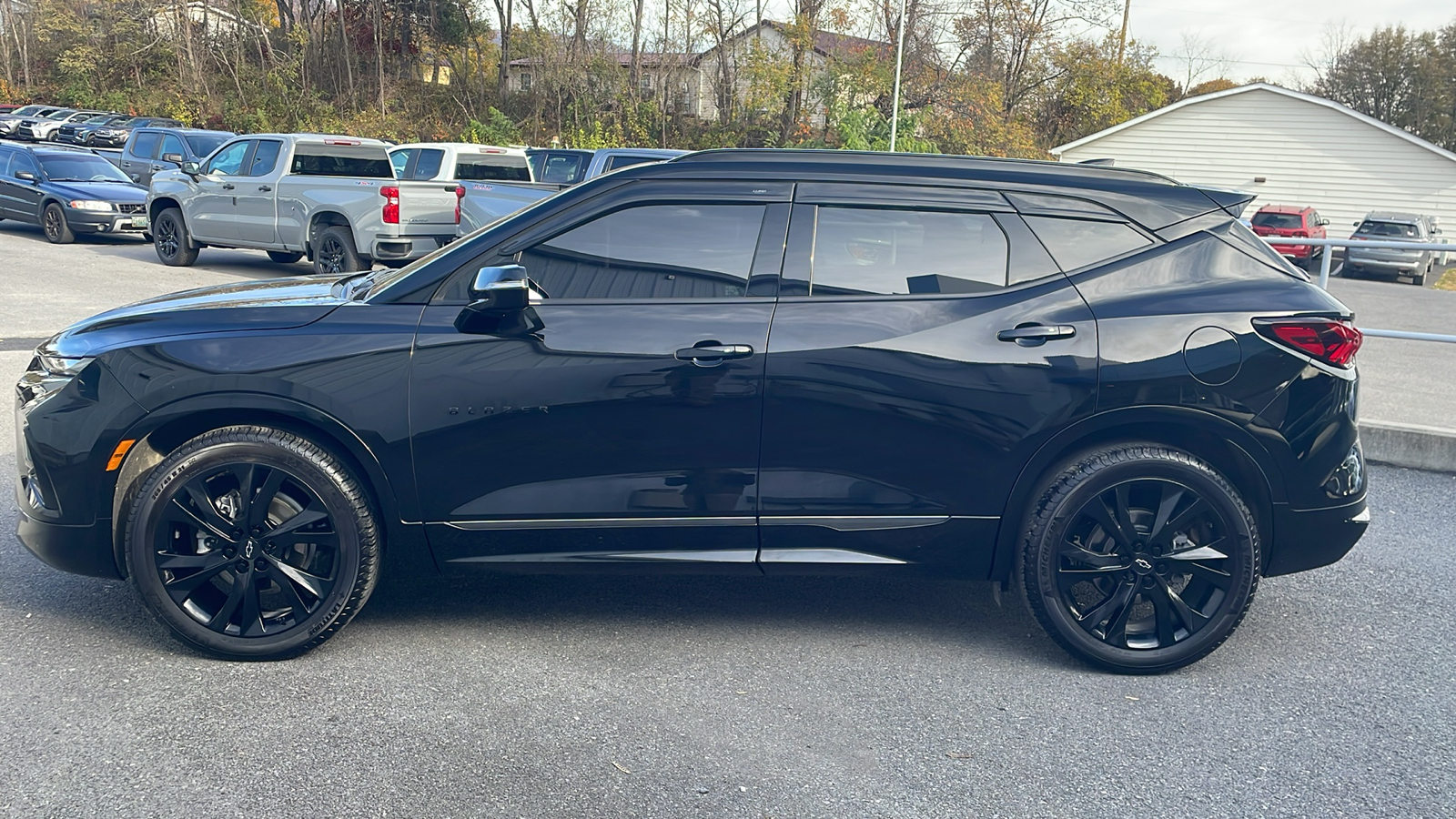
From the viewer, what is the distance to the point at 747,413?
379cm

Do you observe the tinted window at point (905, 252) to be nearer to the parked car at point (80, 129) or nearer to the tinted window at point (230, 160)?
the tinted window at point (230, 160)

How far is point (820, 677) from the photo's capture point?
3850mm

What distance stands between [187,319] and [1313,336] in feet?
13.0

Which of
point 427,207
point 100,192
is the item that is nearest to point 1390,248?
point 427,207

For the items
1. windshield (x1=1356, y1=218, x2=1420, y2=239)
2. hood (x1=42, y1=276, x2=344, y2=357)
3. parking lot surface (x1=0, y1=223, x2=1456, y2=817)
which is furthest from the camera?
windshield (x1=1356, y1=218, x2=1420, y2=239)

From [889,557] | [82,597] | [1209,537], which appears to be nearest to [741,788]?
[889,557]

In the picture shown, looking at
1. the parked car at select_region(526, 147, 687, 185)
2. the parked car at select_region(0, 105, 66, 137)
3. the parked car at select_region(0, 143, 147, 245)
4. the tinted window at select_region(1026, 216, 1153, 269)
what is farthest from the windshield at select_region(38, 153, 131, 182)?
the parked car at select_region(0, 105, 66, 137)

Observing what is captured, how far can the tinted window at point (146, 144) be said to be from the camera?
930 inches

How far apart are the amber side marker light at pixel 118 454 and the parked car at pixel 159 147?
20918mm

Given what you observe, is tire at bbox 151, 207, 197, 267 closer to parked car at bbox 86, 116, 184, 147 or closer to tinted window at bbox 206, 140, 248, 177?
tinted window at bbox 206, 140, 248, 177

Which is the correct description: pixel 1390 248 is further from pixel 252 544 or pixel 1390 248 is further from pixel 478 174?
pixel 478 174

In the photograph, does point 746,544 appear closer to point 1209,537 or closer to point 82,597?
point 1209,537

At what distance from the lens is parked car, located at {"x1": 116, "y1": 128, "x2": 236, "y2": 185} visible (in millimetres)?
22828

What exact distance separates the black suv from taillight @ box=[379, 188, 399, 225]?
10.2 meters
